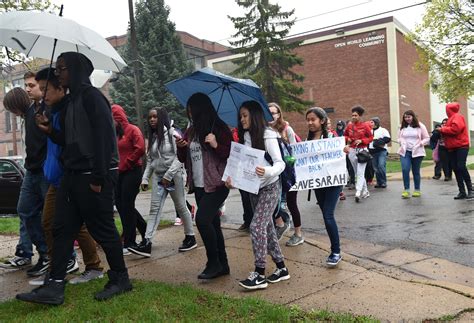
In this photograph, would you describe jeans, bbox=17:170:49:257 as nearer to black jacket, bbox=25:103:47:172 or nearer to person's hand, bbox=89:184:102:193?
black jacket, bbox=25:103:47:172

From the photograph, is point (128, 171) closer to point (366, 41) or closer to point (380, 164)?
point (380, 164)

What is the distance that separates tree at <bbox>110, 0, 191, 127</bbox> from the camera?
2833cm

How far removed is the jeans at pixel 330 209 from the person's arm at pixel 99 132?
2.44 metres

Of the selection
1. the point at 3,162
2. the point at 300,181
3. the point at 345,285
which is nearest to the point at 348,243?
the point at 300,181

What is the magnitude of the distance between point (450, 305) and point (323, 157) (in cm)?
237

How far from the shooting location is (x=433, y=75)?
2556 cm

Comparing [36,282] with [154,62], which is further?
[154,62]

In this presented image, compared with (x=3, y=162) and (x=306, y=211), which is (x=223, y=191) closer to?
(x=306, y=211)

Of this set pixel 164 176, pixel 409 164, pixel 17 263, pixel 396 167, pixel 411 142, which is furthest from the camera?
pixel 396 167

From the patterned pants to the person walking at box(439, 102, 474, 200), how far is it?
6.11 m

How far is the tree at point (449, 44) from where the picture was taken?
75.6 feet

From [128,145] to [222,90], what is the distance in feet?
5.76

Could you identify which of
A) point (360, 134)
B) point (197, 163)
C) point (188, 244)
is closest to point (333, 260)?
point (197, 163)

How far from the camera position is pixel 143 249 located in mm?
5746
